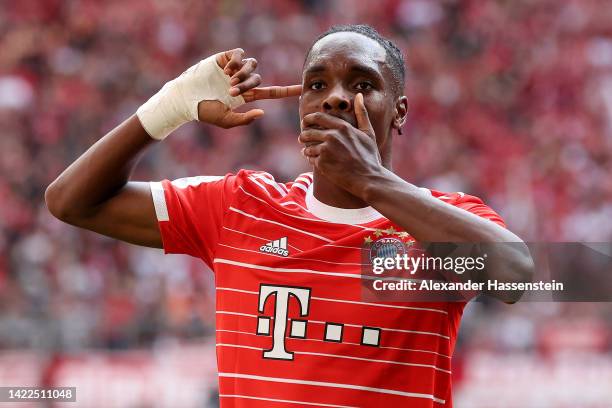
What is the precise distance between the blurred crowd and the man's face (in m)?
5.72

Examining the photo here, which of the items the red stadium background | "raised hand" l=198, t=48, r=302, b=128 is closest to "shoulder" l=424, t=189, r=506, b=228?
"raised hand" l=198, t=48, r=302, b=128

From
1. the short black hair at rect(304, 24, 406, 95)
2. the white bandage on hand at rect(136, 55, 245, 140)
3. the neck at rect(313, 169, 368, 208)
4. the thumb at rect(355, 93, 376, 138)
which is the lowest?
the neck at rect(313, 169, 368, 208)

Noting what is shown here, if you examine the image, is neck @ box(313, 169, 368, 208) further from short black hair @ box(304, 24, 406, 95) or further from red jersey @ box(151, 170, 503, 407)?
short black hair @ box(304, 24, 406, 95)

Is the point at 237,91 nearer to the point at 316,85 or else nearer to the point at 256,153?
the point at 316,85

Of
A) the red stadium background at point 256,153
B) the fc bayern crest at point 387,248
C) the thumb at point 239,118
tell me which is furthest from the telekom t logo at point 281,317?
the red stadium background at point 256,153

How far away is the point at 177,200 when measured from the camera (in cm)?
342

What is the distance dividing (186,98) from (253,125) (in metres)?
8.38

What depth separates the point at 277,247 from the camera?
329 cm

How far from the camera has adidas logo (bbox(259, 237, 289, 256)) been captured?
129 inches

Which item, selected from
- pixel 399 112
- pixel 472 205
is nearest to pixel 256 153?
pixel 399 112

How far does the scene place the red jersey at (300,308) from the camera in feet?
10.2

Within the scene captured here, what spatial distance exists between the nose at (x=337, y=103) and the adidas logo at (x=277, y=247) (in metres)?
0.46

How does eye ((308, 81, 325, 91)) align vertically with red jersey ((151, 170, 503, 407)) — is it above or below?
above

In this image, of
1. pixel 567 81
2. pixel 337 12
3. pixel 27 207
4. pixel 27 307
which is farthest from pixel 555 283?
pixel 337 12
